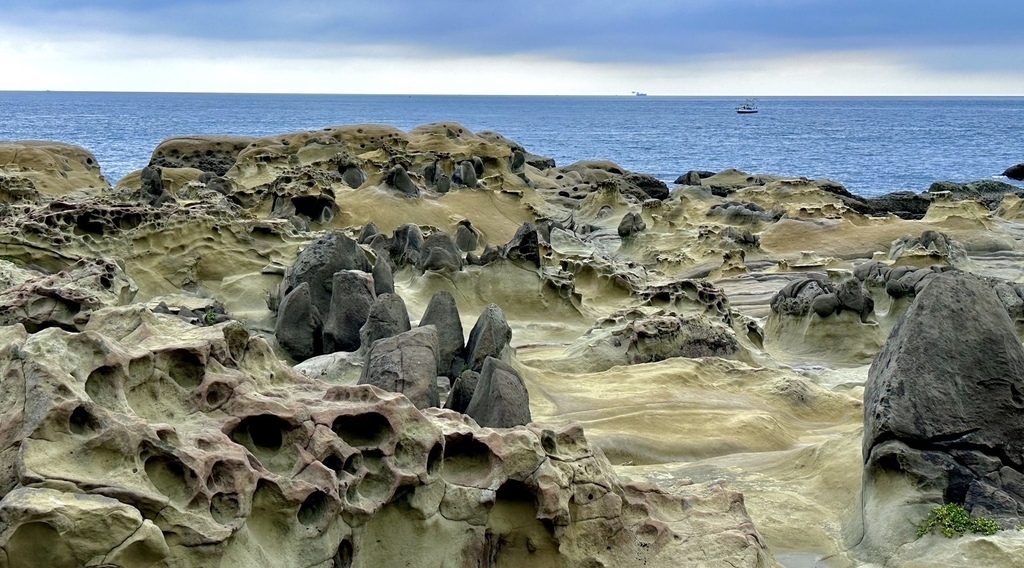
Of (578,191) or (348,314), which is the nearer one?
(348,314)

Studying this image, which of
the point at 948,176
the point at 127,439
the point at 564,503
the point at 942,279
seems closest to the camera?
the point at 127,439

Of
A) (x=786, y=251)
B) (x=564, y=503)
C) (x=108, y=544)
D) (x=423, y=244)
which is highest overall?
(x=108, y=544)

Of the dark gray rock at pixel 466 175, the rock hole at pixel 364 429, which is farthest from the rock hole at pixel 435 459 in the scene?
the dark gray rock at pixel 466 175

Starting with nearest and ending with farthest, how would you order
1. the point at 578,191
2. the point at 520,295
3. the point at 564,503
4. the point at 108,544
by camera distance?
1. the point at 108,544
2. the point at 564,503
3. the point at 520,295
4. the point at 578,191

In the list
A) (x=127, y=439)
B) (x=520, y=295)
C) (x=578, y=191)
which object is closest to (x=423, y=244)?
(x=520, y=295)

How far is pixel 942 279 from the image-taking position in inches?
203

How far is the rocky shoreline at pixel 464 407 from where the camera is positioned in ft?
10.4

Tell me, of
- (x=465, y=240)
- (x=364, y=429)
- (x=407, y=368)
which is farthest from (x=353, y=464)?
(x=465, y=240)

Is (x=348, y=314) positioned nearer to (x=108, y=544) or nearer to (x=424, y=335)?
(x=424, y=335)

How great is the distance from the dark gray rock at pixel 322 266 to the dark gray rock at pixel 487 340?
2251 millimetres

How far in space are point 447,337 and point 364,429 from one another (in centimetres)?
382

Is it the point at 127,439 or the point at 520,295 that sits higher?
the point at 127,439

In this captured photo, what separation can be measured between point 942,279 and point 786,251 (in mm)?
14566

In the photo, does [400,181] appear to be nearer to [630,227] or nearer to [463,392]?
[630,227]
